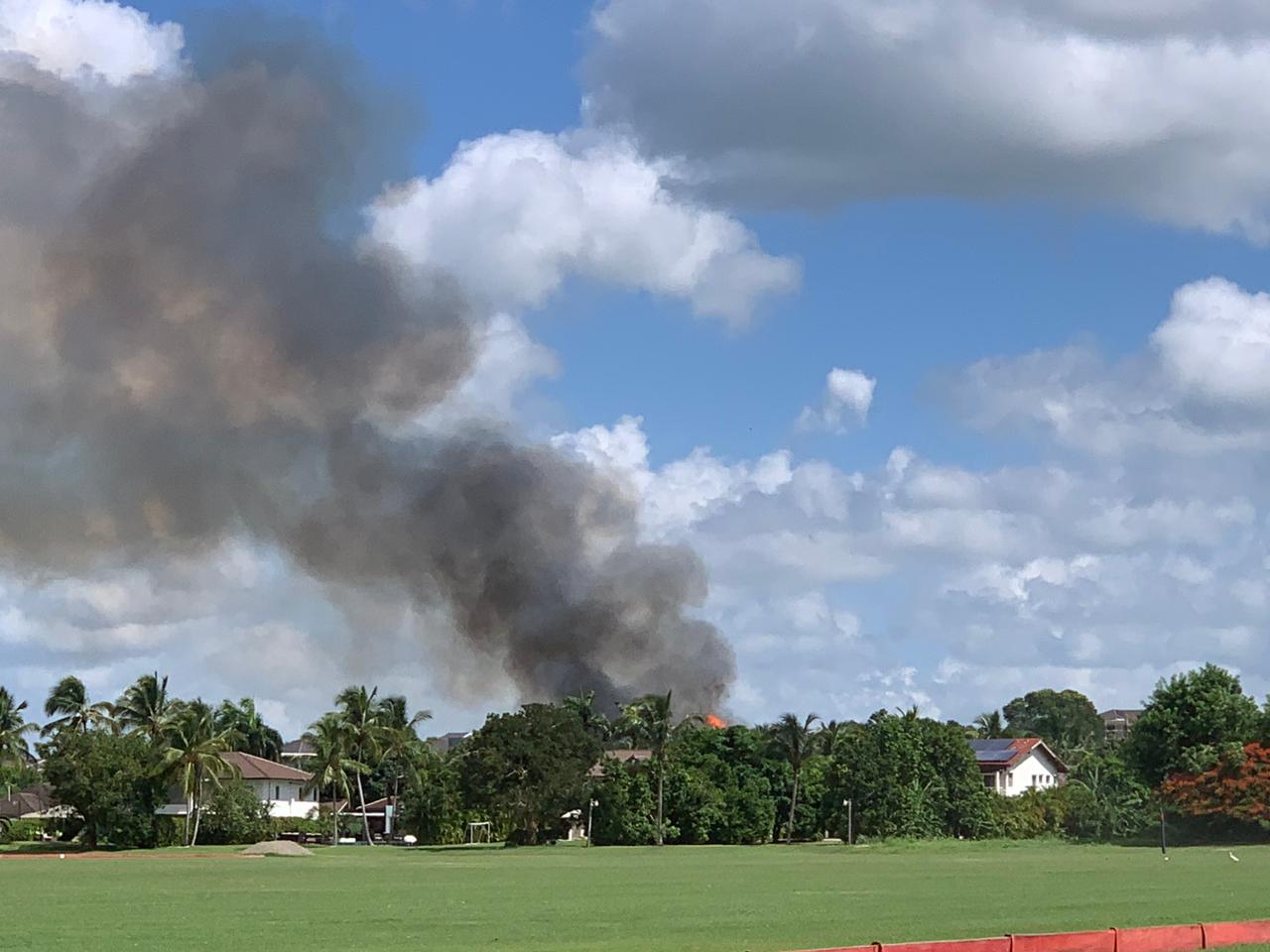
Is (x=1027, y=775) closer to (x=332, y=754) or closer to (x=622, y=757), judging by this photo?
(x=622, y=757)

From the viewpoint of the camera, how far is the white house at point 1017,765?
151250 millimetres

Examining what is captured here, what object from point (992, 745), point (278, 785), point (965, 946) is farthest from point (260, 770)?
point (965, 946)

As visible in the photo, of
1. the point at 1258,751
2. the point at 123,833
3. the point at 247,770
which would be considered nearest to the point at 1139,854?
the point at 1258,751

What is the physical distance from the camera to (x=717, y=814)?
381 ft

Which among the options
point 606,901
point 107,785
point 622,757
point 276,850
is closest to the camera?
point 606,901

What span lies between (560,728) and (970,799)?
1205 inches

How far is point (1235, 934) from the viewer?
29.8 metres

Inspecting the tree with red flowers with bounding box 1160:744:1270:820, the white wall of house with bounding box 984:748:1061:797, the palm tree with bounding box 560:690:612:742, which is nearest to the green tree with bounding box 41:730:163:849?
the palm tree with bounding box 560:690:612:742

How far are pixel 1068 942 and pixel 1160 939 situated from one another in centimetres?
221

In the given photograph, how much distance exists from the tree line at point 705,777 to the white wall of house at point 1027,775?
18873mm

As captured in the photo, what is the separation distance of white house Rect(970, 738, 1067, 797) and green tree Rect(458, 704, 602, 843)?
2094 inches

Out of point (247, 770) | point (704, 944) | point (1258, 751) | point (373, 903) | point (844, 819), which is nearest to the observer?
point (704, 944)

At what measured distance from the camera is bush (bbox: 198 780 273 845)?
393 ft

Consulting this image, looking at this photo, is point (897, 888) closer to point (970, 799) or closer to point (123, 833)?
point (970, 799)
